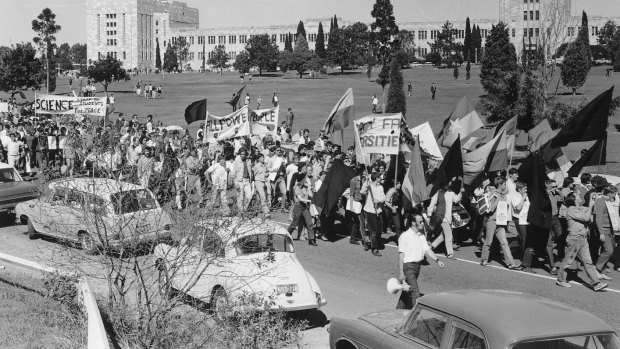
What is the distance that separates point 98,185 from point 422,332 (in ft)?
18.2

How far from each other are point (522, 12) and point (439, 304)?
5216 inches

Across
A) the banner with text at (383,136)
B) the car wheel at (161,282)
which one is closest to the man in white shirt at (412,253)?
the car wheel at (161,282)

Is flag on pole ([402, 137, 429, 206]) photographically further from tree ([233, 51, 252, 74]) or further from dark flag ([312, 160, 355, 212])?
tree ([233, 51, 252, 74])

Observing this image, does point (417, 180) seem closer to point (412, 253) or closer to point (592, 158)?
point (592, 158)

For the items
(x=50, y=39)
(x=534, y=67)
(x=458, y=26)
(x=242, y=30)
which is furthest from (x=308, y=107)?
(x=242, y=30)

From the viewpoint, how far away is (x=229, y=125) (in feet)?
76.8

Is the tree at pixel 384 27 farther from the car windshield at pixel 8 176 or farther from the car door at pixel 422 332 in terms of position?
the car door at pixel 422 332

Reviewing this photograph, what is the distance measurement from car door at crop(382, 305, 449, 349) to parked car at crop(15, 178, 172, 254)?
3.40 metres

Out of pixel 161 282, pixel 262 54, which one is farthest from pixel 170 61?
pixel 161 282

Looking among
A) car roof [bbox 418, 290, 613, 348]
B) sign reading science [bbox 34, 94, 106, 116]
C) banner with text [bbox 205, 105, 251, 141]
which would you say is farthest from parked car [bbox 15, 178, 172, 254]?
sign reading science [bbox 34, 94, 106, 116]

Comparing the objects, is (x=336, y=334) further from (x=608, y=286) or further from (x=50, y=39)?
(x=50, y=39)

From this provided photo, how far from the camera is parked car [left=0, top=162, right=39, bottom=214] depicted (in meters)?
19.0

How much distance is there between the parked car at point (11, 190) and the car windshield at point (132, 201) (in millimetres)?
8468

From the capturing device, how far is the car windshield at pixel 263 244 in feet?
36.0
